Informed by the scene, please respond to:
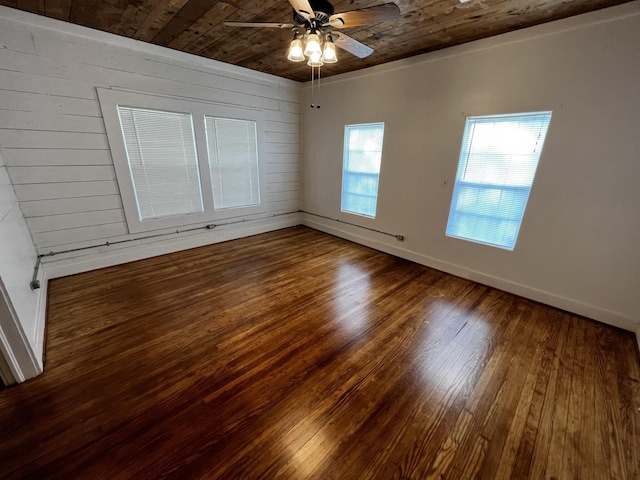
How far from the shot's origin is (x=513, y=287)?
2.92 m

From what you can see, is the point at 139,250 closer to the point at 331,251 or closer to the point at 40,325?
the point at 40,325

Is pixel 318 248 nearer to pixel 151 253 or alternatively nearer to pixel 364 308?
pixel 364 308

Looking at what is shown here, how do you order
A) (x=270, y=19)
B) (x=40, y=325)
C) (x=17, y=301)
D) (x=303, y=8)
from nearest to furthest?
(x=303, y=8), (x=17, y=301), (x=40, y=325), (x=270, y=19)

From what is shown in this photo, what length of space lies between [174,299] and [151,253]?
55.9 inches

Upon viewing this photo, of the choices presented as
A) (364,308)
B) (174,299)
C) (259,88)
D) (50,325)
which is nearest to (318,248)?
(364,308)

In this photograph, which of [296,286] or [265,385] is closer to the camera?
[265,385]

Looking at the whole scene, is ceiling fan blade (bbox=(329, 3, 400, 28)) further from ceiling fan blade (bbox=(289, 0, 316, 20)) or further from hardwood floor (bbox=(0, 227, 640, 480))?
hardwood floor (bbox=(0, 227, 640, 480))

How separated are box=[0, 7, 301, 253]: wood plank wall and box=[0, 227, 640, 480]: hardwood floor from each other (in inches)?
32.1

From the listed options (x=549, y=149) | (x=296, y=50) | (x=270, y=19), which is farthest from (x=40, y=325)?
(x=549, y=149)

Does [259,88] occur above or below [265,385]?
above

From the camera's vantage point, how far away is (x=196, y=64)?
3.51 meters

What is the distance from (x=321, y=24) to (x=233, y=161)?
2.83 m

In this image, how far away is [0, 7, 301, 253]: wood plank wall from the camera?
2.53 m

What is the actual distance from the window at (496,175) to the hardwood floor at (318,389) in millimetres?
810
